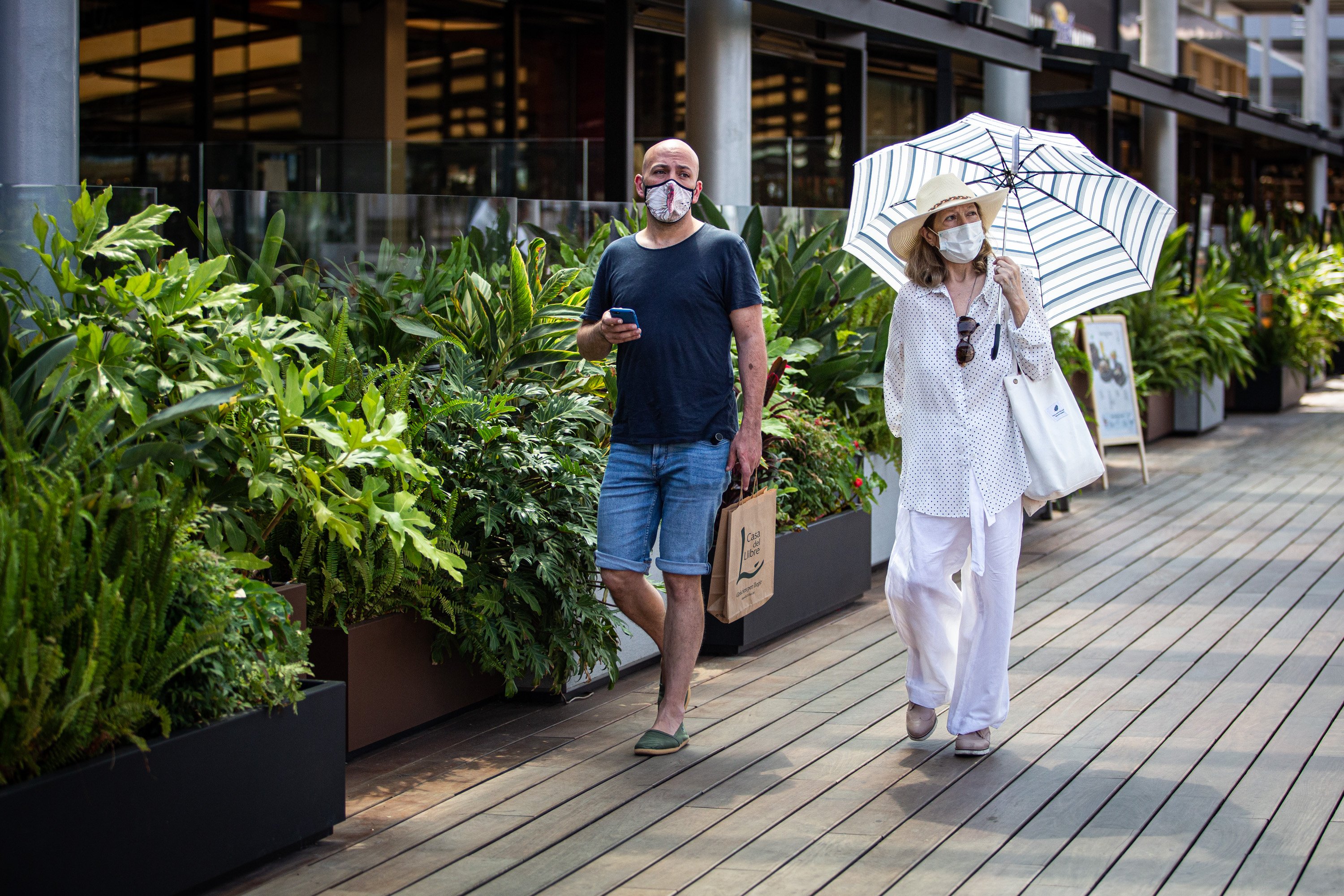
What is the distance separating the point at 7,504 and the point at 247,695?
2.18 feet

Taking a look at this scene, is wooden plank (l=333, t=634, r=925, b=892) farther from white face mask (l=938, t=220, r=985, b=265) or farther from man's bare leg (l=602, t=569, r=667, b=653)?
white face mask (l=938, t=220, r=985, b=265)

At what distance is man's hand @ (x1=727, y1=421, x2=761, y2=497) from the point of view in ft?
13.8

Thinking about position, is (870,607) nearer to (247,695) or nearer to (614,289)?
(614,289)

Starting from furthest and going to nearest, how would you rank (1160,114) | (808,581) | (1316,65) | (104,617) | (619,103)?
(1316,65), (1160,114), (619,103), (808,581), (104,617)

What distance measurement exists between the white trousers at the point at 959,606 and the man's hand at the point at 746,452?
0.44 m

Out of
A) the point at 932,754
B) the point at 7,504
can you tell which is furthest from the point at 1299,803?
the point at 7,504

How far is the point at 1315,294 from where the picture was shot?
52.8 feet

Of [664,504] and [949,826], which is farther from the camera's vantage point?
[664,504]

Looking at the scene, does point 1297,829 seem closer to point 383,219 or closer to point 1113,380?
point 383,219

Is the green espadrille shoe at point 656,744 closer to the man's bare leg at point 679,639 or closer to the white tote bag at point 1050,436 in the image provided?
the man's bare leg at point 679,639

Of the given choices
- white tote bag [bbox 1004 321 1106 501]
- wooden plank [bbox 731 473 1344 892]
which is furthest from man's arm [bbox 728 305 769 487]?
wooden plank [bbox 731 473 1344 892]

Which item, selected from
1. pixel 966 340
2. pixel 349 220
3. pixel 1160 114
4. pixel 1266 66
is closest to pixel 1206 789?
pixel 966 340

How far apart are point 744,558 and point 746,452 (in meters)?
0.45

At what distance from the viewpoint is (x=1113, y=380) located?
403 inches
